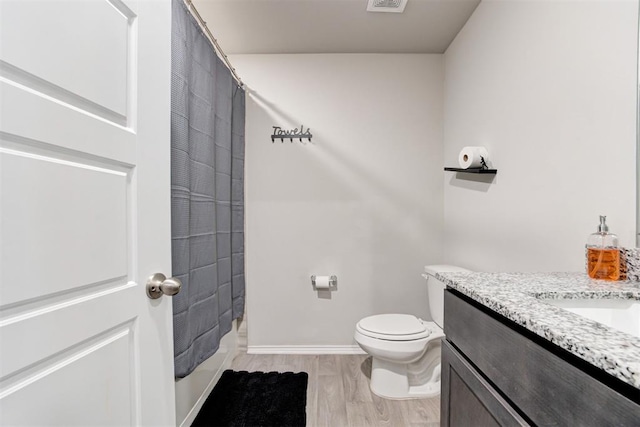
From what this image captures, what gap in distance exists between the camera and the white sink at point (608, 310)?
77 cm

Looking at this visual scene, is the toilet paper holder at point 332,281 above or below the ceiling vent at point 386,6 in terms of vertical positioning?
below

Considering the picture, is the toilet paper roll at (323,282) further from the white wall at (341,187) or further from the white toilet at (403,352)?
the white toilet at (403,352)

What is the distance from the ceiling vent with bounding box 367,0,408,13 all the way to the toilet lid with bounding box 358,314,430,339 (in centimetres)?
189

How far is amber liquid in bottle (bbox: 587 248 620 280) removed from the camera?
920 mm

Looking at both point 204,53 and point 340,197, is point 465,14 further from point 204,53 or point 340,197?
point 204,53

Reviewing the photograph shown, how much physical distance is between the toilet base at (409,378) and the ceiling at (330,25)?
6.69 ft

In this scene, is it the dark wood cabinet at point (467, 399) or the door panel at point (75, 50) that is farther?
the dark wood cabinet at point (467, 399)

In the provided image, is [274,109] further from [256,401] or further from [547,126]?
[256,401]

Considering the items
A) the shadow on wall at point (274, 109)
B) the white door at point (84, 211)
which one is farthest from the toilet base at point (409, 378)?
the shadow on wall at point (274, 109)

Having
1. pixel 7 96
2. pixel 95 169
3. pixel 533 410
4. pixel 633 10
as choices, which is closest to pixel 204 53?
pixel 95 169

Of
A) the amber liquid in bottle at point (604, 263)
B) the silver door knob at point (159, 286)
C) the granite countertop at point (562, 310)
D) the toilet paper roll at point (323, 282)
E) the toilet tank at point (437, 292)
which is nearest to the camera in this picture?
the granite countertop at point (562, 310)

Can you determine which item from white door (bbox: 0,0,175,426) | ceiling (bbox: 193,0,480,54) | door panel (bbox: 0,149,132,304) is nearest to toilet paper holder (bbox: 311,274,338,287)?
white door (bbox: 0,0,175,426)

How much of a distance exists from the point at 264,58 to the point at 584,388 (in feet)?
8.57

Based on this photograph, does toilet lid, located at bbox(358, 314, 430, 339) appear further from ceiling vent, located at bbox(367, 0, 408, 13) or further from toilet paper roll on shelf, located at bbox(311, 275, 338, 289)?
ceiling vent, located at bbox(367, 0, 408, 13)
